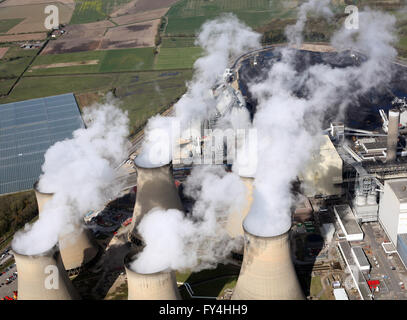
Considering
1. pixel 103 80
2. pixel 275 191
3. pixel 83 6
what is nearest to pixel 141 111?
pixel 103 80

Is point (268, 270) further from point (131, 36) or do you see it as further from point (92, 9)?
point (92, 9)

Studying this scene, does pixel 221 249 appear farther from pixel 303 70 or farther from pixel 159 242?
pixel 303 70

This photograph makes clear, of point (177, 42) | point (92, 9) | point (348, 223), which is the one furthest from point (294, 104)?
point (92, 9)

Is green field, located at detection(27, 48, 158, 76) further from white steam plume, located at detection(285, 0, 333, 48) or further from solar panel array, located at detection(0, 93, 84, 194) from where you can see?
white steam plume, located at detection(285, 0, 333, 48)

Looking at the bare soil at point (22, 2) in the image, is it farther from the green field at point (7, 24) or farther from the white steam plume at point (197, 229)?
the white steam plume at point (197, 229)

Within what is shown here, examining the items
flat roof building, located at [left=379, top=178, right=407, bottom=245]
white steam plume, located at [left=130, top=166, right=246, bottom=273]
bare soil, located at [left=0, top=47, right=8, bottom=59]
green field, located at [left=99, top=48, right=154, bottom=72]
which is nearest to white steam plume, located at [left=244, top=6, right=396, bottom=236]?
white steam plume, located at [left=130, top=166, right=246, bottom=273]

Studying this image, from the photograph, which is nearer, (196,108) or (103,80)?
(196,108)
